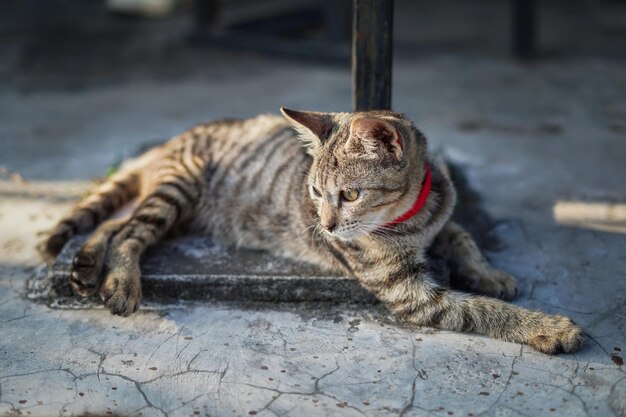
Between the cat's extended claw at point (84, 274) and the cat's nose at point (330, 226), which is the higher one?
the cat's nose at point (330, 226)

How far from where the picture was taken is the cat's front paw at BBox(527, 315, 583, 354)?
3.61 meters

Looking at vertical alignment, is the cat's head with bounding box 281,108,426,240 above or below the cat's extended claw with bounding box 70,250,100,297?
above

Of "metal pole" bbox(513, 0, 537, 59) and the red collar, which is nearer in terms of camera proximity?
the red collar

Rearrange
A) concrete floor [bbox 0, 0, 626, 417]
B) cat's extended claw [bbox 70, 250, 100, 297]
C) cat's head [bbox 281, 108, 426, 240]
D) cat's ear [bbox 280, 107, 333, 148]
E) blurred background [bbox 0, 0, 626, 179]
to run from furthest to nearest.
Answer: blurred background [bbox 0, 0, 626, 179], cat's extended claw [bbox 70, 250, 100, 297], cat's ear [bbox 280, 107, 333, 148], cat's head [bbox 281, 108, 426, 240], concrete floor [bbox 0, 0, 626, 417]

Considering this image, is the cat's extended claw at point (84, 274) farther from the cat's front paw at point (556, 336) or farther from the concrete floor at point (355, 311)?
the cat's front paw at point (556, 336)

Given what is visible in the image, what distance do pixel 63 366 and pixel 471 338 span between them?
1925 mm

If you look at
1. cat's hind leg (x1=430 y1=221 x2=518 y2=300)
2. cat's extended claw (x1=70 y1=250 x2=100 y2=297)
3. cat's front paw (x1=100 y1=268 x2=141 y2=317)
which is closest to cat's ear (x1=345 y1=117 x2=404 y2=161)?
cat's hind leg (x1=430 y1=221 x2=518 y2=300)

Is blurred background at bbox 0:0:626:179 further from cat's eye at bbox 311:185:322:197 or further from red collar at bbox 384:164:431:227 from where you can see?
red collar at bbox 384:164:431:227

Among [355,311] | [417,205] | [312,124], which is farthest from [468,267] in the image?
[312,124]

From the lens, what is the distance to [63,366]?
365cm

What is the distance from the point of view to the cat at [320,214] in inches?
148

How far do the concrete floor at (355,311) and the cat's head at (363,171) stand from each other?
0.56 m

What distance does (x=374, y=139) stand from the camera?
12.1 feet

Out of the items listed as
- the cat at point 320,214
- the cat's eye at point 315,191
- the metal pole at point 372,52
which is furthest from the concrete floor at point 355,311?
the metal pole at point 372,52
